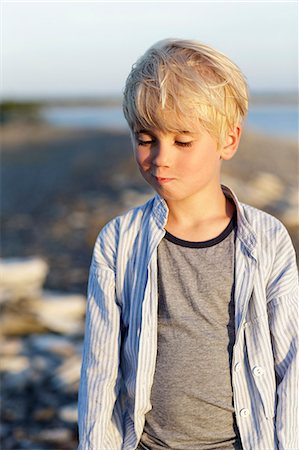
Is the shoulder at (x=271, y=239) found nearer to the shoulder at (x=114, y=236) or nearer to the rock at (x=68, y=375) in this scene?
the shoulder at (x=114, y=236)

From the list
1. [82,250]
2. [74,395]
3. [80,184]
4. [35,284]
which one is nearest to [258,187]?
[80,184]

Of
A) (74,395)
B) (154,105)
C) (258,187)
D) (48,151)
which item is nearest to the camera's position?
(154,105)

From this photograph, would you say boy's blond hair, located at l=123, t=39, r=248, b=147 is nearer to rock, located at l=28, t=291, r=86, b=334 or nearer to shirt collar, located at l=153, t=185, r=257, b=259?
shirt collar, located at l=153, t=185, r=257, b=259

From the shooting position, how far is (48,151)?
75.1 feet

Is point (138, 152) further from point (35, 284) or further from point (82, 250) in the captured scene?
point (82, 250)

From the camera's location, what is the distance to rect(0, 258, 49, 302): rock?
22.7 ft

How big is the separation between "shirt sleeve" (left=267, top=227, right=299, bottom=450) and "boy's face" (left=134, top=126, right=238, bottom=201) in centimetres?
35

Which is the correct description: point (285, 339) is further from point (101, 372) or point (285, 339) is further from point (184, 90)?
point (184, 90)

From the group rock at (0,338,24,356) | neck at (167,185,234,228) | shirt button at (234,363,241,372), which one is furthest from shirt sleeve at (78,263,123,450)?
rock at (0,338,24,356)

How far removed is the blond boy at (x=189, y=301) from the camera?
2410 millimetres

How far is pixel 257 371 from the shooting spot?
7.93 ft

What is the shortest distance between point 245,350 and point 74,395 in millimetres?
2916

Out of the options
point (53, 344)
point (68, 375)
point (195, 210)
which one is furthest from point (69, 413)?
point (195, 210)

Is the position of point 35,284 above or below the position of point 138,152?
below
